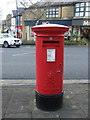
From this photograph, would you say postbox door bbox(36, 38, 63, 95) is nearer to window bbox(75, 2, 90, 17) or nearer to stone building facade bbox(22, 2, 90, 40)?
stone building facade bbox(22, 2, 90, 40)

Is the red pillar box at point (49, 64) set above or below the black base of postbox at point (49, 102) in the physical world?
above

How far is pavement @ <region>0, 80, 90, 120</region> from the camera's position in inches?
131

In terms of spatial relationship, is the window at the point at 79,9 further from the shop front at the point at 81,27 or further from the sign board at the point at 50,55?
the sign board at the point at 50,55

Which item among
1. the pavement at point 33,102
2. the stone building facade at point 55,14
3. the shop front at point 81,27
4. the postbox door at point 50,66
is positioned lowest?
the pavement at point 33,102

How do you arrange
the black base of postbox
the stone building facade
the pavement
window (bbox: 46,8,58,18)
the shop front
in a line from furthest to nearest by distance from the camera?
window (bbox: 46,8,58,18) < the stone building facade < the shop front < the black base of postbox < the pavement

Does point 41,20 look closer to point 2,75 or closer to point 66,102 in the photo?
point 2,75

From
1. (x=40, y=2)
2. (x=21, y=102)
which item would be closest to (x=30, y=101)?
(x=21, y=102)

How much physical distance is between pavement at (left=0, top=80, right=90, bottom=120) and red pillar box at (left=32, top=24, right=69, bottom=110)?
8.7 inches

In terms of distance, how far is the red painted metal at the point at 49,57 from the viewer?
3.37 m

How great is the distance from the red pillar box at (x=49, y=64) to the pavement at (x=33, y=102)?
22 centimetres

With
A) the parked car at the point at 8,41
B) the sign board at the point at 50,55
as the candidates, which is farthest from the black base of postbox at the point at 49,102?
the parked car at the point at 8,41

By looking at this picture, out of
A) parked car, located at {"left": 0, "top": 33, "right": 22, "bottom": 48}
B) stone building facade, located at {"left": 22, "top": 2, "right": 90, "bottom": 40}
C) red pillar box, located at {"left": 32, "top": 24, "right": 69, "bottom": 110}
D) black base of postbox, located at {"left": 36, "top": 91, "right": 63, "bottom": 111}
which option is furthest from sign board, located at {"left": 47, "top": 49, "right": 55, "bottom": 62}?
stone building facade, located at {"left": 22, "top": 2, "right": 90, "bottom": 40}

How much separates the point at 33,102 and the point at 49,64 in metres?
1.07

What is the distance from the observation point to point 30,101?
400 cm
